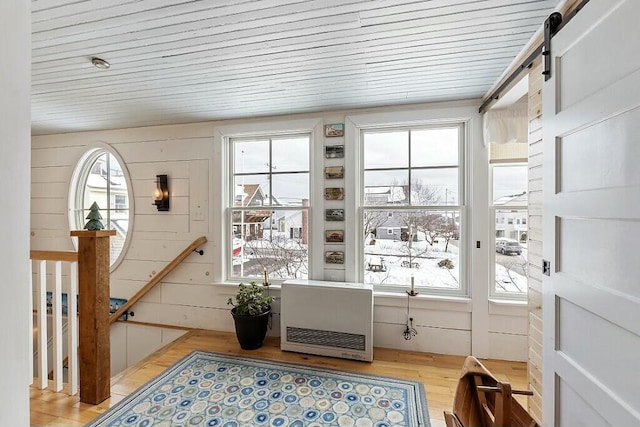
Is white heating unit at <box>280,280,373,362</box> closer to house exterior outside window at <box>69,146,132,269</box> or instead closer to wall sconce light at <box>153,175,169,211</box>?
wall sconce light at <box>153,175,169,211</box>

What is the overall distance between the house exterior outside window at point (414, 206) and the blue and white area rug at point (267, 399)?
0.96 meters

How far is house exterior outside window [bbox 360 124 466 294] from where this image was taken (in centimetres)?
266

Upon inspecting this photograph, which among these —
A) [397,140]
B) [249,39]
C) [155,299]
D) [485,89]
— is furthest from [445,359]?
[155,299]

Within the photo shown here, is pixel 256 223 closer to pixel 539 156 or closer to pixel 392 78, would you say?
pixel 392 78

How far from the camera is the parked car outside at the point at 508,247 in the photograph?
8.18 ft

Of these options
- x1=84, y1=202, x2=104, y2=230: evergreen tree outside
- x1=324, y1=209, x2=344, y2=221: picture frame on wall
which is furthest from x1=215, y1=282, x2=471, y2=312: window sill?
x1=84, y1=202, x2=104, y2=230: evergreen tree outside

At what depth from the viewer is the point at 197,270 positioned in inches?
123

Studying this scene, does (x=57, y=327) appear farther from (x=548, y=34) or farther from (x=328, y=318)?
(x=548, y=34)

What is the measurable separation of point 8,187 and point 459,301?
9.16ft

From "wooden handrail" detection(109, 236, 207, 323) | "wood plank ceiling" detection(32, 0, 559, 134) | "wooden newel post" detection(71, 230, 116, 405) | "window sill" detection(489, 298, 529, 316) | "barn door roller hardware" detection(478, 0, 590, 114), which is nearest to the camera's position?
"barn door roller hardware" detection(478, 0, 590, 114)

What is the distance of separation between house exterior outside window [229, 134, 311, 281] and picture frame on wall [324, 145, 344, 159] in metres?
0.23

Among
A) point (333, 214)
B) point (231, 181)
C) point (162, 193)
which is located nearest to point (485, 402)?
point (333, 214)

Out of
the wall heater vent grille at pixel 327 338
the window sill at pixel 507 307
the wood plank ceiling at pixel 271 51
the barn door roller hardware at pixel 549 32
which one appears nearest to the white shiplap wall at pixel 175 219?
the wall heater vent grille at pixel 327 338

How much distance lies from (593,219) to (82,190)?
4.64 meters
